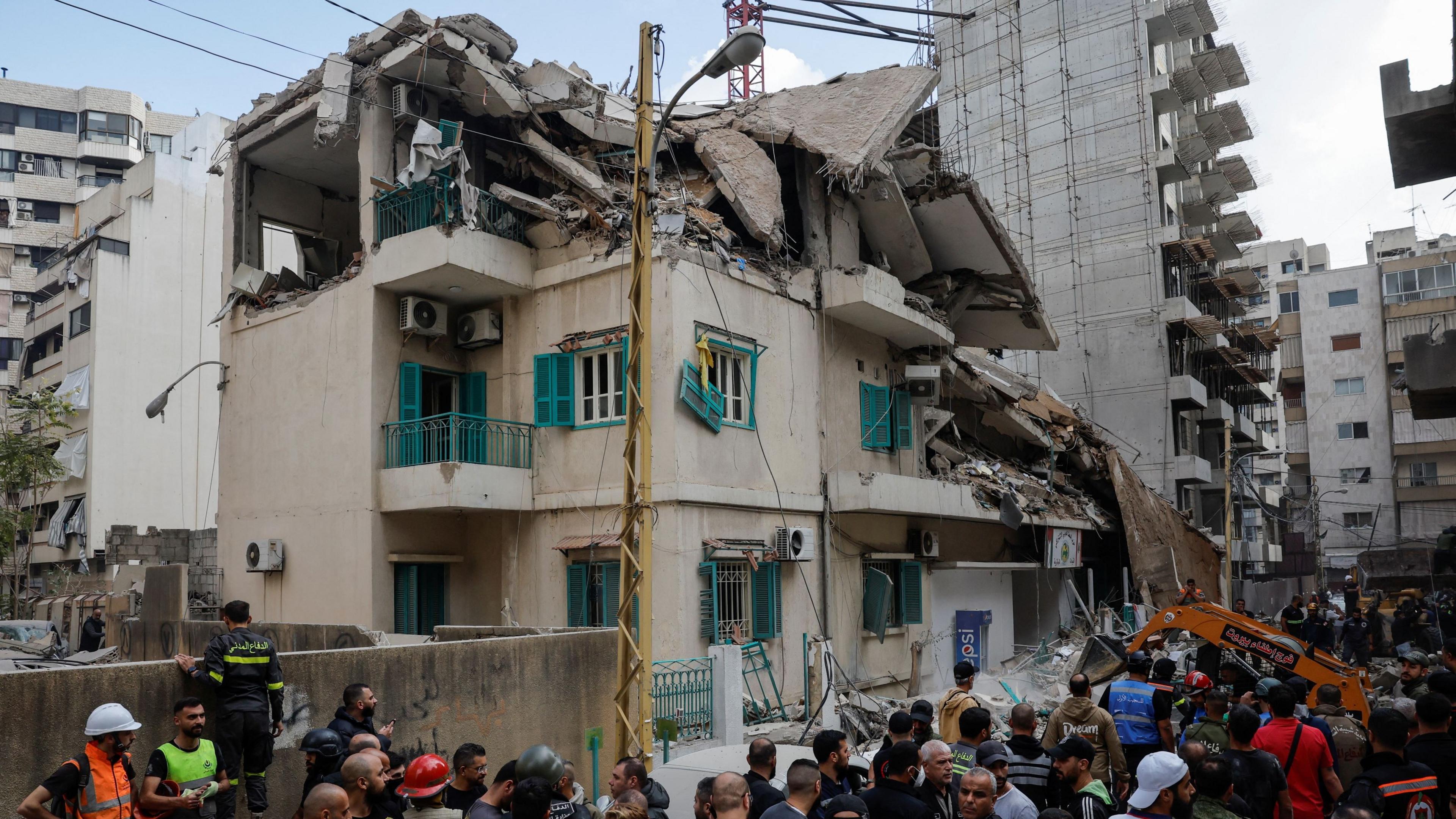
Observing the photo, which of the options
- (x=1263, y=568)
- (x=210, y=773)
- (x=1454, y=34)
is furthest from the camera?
(x=1263, y=568)

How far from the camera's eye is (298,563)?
17359 mm

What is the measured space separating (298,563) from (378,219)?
5.71 meters

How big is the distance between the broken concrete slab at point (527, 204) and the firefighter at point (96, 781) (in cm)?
1200

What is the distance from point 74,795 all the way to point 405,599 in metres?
11.3

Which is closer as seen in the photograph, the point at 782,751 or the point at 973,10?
the point at 782,751

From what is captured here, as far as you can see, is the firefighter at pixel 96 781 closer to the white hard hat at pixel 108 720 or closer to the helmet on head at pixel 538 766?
the white hard hat at pixel 108 720

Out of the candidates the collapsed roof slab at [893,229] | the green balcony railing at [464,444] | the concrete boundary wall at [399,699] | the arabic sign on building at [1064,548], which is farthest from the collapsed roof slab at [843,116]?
the arabic sign on building at [1064,548]

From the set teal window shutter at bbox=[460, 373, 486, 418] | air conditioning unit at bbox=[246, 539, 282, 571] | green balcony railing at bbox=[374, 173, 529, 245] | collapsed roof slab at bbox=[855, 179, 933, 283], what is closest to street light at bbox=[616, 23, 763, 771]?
green balcony railing at bbox=[374, 173, 529, 245]

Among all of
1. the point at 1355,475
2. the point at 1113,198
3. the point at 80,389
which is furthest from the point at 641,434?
the point at 1355,475

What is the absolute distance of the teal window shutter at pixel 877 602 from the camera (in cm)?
1820

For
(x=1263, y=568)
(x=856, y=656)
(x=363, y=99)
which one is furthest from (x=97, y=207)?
(x=1263, y=568)

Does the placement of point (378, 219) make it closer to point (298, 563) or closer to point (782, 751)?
point (298, 563)

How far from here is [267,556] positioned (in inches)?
689

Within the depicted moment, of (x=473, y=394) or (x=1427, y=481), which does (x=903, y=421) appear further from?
(x=1427, y=481)
